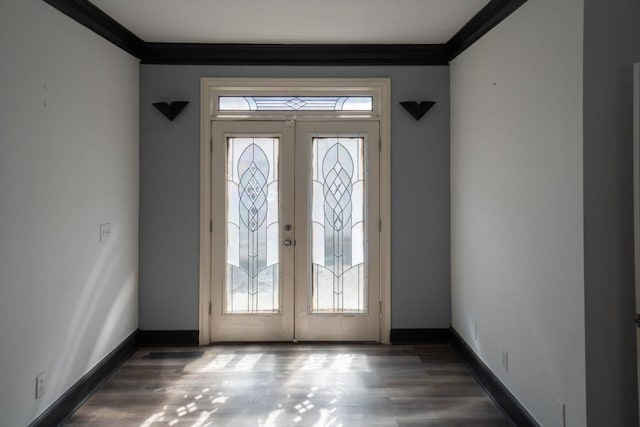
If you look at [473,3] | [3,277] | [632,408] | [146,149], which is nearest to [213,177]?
[146,149]

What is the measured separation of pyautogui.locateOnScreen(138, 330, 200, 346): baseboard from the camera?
4020 millimetres

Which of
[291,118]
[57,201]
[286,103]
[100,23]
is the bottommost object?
[57,201]

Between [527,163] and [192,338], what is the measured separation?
3049 mm

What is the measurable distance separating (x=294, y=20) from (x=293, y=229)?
171 cm

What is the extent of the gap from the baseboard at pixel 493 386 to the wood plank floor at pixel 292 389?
6 cm

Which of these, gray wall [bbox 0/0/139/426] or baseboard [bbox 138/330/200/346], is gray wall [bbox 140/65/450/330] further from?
gray wall [bbox 0/0/139/426]

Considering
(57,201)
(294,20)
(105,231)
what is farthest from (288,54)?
(57,201)

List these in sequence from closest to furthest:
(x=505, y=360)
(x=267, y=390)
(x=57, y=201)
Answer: (x=57, y=201) < (x=505, y=360) < (x=267, y=390)

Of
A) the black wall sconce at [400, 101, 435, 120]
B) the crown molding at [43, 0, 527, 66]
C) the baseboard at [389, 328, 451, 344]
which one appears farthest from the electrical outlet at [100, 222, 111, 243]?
the black wall sconce at [400, 101, 435, 120]

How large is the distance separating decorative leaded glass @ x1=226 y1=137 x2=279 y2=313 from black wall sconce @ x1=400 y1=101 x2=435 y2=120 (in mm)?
1198

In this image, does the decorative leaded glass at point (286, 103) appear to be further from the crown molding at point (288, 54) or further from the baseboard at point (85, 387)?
the baseboard at point (85, 387)

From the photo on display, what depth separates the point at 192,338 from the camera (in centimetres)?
404

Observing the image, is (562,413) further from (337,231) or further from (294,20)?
(294,20)

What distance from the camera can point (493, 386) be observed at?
120 inches
